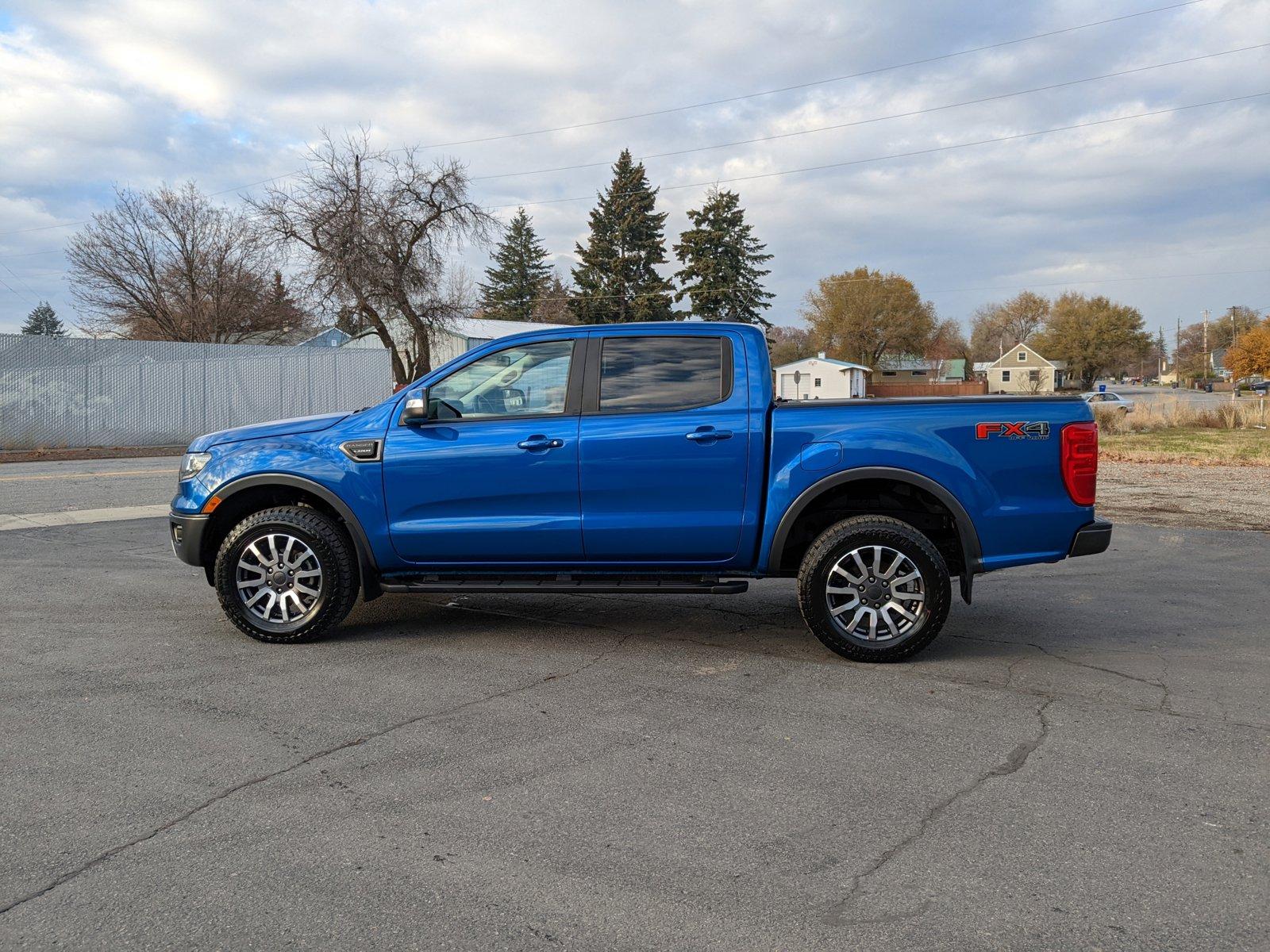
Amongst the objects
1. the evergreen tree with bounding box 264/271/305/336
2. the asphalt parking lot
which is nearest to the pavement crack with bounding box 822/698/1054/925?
the asphalt parking lot

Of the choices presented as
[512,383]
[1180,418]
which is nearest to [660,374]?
[512,383]

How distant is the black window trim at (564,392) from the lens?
19.7 feet

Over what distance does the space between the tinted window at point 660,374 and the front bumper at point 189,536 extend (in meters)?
2.58

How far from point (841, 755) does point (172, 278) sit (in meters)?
49.0

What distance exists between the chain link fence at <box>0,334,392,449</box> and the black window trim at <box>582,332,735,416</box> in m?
23.0

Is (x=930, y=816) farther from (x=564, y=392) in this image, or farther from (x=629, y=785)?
(x=564, y=392)

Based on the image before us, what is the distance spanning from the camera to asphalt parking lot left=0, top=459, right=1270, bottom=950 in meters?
2.97

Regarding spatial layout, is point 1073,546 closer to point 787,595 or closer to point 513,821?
point 787,595

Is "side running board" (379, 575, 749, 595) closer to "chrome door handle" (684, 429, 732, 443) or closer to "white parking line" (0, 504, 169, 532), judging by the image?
"chrome door handle" (684, 429, 732, 443)

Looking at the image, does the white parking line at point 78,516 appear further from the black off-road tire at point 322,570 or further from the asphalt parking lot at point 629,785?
the black off-road tire at point 322,570

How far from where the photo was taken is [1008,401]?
569 cm

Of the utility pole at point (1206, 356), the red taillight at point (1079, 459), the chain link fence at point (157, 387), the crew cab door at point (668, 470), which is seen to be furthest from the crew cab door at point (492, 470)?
the utility pole at point (1206, 356)

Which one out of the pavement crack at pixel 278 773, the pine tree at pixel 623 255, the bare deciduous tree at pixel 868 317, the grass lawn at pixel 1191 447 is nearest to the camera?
the pavement crack at pixel 278 773

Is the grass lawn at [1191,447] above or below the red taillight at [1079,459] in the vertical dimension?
below
